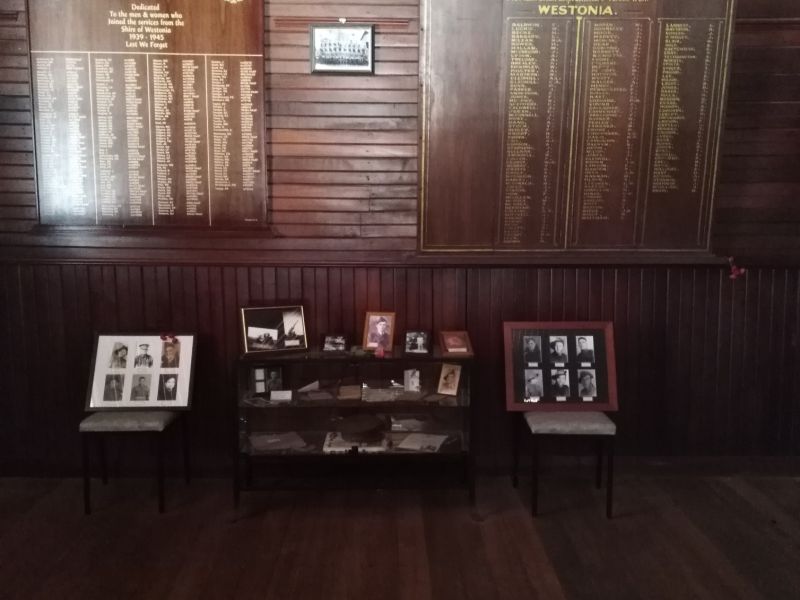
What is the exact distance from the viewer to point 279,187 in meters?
3.83

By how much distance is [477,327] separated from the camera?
3.98 m

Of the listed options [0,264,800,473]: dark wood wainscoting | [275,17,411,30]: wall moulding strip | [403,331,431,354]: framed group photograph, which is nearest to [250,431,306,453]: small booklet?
[0,264,800,473]: dark wood wainscoting

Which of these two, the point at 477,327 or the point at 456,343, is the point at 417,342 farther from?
the point at 477,327

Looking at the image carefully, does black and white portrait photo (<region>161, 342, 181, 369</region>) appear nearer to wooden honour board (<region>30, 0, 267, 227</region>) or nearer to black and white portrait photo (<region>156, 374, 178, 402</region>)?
black and white portrait photo (<region>156, 374, 178, 402</region>)

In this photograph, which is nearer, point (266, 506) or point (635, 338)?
point (266, 506)

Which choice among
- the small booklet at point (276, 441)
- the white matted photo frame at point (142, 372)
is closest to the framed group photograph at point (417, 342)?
the small booklet at point (276, 441)

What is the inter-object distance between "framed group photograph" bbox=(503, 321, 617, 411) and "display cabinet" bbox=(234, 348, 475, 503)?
0.32 metres

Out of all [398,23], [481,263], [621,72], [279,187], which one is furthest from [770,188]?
[279,187]

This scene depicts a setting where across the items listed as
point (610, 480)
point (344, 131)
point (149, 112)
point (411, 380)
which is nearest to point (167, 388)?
point (411, 380)

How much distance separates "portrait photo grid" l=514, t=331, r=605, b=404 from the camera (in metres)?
3.71

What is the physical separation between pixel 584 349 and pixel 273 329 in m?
1.77

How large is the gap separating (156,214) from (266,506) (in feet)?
5.85

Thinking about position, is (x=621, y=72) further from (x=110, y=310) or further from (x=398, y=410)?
(x=110, y=310)

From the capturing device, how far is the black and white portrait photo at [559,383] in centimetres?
371
